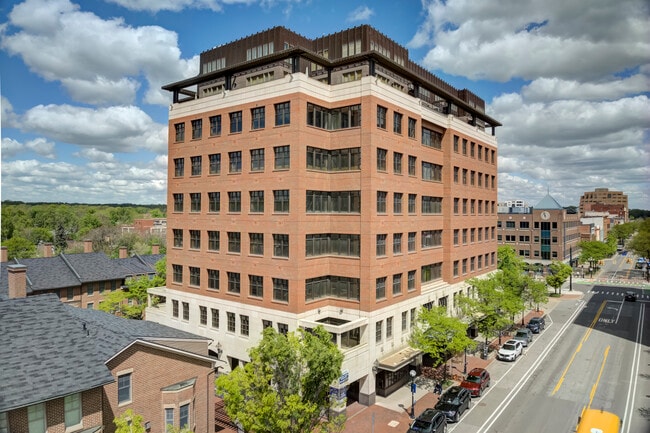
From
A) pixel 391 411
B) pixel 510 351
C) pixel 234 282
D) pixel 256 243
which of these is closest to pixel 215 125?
pixel 256 243

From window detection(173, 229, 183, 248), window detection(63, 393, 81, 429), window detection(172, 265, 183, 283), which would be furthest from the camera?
window detection(173, 229, 183, 248)

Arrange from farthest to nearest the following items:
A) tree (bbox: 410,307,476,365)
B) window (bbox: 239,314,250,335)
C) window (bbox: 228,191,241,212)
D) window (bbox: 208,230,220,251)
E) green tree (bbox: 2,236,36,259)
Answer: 1. green tree (bbox: 2,236,36,259)
2. window (bbox: 208,230,220,251)
3. window (bbox: 228,191,241,212)
4. window (bbox: 239,314,250,335)
5. tree (bbox: 410,307,476,365)

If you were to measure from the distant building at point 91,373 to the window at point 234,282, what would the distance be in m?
9.72

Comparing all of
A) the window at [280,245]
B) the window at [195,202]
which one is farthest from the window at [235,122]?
the window at [280,245]

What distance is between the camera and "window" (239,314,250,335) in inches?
1420

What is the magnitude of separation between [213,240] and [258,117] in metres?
12.0

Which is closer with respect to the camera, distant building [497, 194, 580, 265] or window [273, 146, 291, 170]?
window [273, 146, 291, 170]

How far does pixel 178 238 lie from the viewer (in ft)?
141

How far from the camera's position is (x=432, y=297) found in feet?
137

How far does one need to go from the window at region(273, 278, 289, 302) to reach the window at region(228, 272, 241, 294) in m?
4.39

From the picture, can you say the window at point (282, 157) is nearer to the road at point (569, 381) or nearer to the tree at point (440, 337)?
the tree at point (440, 337)

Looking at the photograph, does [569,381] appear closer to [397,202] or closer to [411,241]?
[411,241]

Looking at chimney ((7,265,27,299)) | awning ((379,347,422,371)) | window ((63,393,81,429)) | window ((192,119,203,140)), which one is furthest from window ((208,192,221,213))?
window ((63,393,81,429))

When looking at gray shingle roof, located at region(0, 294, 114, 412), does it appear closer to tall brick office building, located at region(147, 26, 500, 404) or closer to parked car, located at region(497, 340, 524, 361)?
tall brick office building, located at region(147, 26, 500, 404)
